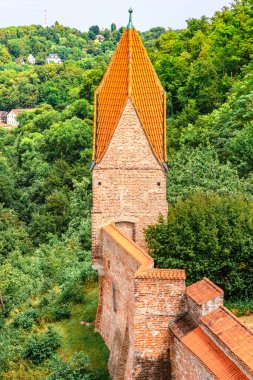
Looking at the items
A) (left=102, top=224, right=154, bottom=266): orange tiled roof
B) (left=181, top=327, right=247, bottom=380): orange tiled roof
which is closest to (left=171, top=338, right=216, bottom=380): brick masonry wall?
(left=181, top=327, right=247, bottom=380): orange tiled roof

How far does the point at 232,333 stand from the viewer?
39.6ft

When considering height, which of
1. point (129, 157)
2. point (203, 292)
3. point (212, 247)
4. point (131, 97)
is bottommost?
point (212, 247)

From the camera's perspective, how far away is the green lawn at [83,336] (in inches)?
733

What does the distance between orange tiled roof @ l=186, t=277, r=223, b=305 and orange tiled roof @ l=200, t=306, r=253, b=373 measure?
0.33 metres

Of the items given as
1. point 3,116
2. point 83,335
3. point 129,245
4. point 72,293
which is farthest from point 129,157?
point 3,116

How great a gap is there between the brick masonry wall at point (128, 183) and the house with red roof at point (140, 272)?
31mm

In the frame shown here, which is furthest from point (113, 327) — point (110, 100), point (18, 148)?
point (18, 148)

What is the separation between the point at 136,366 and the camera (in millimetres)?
14789

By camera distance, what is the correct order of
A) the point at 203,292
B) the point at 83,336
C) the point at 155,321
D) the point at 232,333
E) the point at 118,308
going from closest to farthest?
the point at 232,333
the point at 203,292
the point at 155,321
the point at 118,308
the point at 83,336

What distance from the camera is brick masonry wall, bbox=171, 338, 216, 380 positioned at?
12195 mm

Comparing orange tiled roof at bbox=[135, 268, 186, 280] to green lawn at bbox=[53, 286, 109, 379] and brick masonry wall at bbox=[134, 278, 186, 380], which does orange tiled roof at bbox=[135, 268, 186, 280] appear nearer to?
brick masonry wall at bbox=[134, 278, 186, 380]

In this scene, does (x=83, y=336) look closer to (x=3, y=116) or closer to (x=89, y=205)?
(x=89, y=205)

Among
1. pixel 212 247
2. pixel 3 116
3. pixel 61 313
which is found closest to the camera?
pixel 212 247

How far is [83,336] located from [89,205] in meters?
18.2
